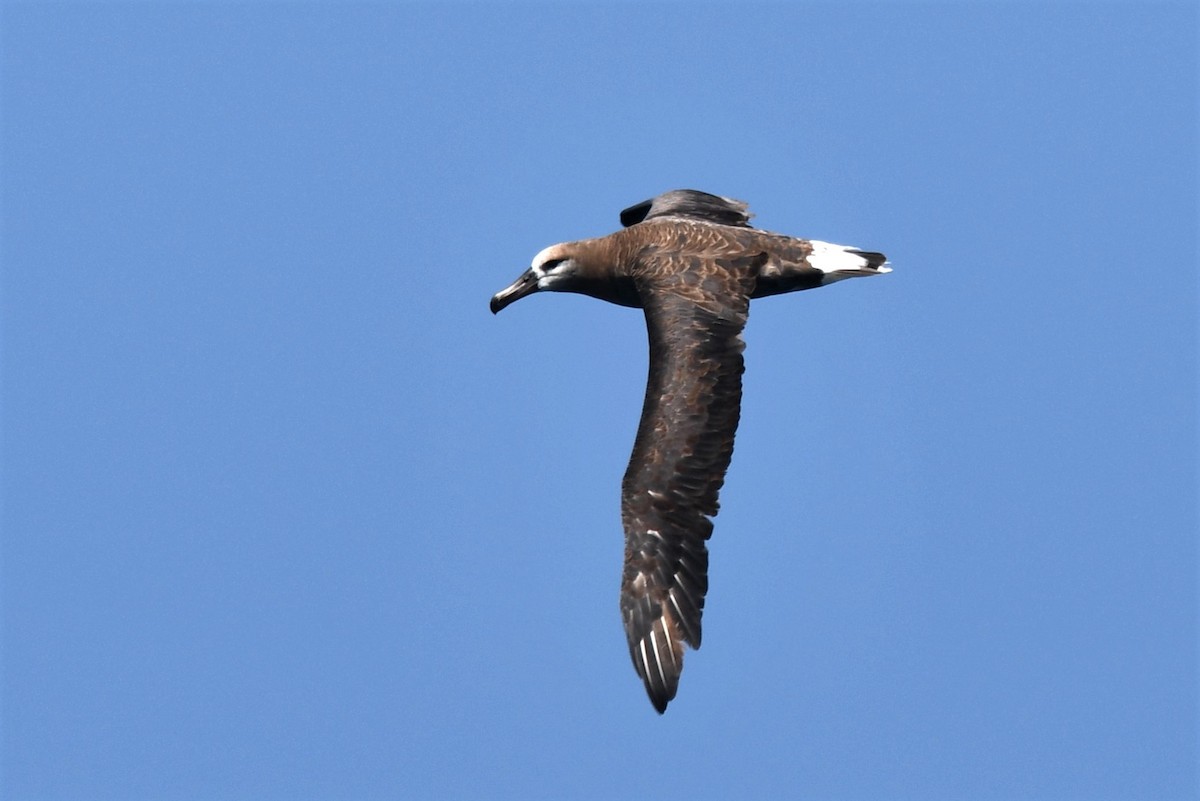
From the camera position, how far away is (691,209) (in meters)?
28.1

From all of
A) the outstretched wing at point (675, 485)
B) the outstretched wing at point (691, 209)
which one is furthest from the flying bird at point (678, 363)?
the outstretched wing at point (691, 209)

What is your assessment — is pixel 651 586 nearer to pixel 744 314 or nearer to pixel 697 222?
pixel 744 314

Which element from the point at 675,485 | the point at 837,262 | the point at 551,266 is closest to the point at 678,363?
the point at 675,485

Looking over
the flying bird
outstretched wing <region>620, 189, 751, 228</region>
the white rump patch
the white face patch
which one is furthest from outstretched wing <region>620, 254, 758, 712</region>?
outstretched wing <region>620, 189, 751, 228</region>

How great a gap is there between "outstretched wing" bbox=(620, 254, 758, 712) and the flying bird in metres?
0.01

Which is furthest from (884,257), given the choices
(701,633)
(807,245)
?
(701,633)

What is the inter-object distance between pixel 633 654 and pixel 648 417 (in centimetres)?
279

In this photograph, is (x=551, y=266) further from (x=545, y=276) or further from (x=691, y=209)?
(x=691, y=209)

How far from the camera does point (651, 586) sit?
22.6m

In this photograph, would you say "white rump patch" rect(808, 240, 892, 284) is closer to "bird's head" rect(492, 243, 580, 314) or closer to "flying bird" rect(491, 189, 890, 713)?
"flying bird" rect(491, 189, 890, 713)

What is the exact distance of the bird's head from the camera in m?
27.1

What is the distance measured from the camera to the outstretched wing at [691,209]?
91.7 ft

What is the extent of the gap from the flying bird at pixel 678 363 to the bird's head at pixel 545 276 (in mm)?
19

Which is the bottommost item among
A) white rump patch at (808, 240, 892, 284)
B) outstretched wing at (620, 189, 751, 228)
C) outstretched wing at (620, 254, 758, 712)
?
outstretched wing at (620, 254, 758, 712)
